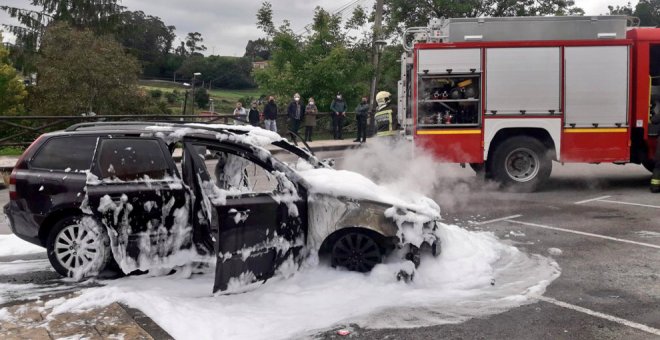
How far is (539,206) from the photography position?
10617 millimetres

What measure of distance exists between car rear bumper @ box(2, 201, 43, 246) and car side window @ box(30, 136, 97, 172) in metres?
0.46

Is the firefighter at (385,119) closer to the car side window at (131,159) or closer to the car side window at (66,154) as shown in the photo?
the car side window at (131,159)

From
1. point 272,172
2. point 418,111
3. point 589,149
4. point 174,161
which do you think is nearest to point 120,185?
point 174,161

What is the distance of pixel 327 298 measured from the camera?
18.0 feet

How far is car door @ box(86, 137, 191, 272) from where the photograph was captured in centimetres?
586

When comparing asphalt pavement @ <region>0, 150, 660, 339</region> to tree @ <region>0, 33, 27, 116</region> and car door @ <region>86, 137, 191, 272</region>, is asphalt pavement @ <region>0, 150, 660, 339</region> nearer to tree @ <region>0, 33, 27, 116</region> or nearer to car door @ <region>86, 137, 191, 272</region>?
car door @ <region>86, 137, 191, 272</region>

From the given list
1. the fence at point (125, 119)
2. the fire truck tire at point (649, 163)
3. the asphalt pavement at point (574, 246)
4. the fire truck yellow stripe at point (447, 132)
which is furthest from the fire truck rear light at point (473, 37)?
the fence at point (125, 119)

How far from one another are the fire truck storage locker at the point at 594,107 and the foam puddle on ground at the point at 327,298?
579cm

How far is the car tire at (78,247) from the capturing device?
237 inches

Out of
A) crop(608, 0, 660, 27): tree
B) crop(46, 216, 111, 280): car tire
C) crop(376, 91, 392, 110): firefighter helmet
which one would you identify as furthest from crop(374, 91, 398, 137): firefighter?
crop(608, 0, 660, 27): tree

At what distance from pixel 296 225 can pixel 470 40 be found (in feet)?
23.3

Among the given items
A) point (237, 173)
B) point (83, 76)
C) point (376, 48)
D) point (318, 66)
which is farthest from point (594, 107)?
point (83, 76)

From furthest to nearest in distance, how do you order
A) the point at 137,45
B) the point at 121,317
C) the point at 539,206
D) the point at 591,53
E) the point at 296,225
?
the point at 137,45 → the point at 591,53 → the point at 539,206 → the point at 296,225 → the point at 121,317

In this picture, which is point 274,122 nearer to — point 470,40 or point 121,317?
point 470,40
